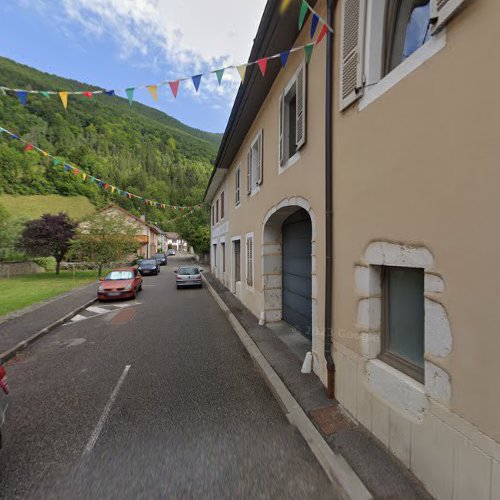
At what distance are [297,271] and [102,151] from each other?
68777 millimetres

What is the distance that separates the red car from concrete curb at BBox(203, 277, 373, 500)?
30.4 feet

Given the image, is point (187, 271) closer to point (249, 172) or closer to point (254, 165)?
point (249, 172)

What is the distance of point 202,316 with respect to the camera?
32.1ft

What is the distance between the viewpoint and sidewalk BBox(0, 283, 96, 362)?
6785mm

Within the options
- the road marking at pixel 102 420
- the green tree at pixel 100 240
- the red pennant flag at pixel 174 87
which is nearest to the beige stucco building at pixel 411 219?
the red pennant flag at pixel 174 87

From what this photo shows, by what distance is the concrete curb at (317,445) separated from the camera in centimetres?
255

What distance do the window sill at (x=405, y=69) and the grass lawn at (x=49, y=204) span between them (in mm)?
46915

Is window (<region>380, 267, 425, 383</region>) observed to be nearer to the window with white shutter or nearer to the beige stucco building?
the beige stucco building

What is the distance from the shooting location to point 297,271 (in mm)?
6840

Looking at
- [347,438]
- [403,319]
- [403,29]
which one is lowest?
[347,438]

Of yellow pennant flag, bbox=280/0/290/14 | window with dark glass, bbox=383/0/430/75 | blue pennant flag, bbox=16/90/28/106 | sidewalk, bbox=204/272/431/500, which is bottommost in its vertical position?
sidewalk, bbox=204/272/431/500

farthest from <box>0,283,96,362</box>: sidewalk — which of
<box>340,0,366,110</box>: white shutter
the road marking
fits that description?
<box>340,0,366,110</box>: white shutter

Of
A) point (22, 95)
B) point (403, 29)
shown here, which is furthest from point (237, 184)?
point (403, 29)

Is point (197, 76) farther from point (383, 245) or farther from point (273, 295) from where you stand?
point (273, 295)
